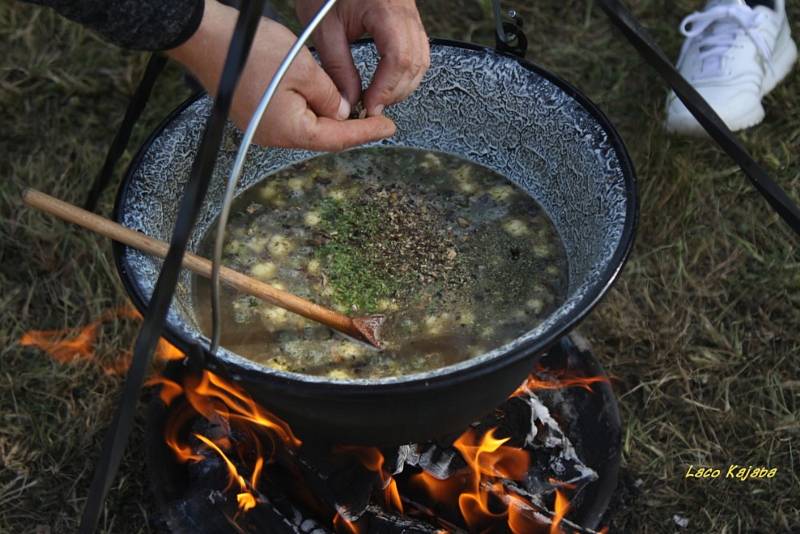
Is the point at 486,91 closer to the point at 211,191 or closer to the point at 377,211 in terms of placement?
the point at 377,211

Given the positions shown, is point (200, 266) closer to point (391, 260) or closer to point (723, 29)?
point (391, 260)

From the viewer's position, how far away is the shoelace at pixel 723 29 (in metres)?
2.76

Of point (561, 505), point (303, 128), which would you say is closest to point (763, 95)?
point (561, 505)

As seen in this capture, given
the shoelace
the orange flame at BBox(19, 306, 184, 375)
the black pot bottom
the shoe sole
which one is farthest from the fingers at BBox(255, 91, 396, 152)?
the shoelace

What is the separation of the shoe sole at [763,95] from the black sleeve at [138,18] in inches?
73.7

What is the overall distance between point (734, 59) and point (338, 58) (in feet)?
5.71

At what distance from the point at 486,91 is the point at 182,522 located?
1065mm

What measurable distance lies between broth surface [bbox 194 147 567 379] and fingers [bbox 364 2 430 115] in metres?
0.27

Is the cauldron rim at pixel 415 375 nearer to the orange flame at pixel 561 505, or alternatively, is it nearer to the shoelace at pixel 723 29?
the orange flame at pixel 561 505

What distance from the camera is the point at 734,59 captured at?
108 inches

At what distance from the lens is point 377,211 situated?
1685 mm

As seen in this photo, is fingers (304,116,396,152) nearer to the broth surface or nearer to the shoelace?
the broth surface

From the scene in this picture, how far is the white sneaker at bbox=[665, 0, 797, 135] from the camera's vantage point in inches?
106

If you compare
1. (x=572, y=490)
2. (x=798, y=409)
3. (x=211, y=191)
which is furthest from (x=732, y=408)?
(x=211, y=191)
